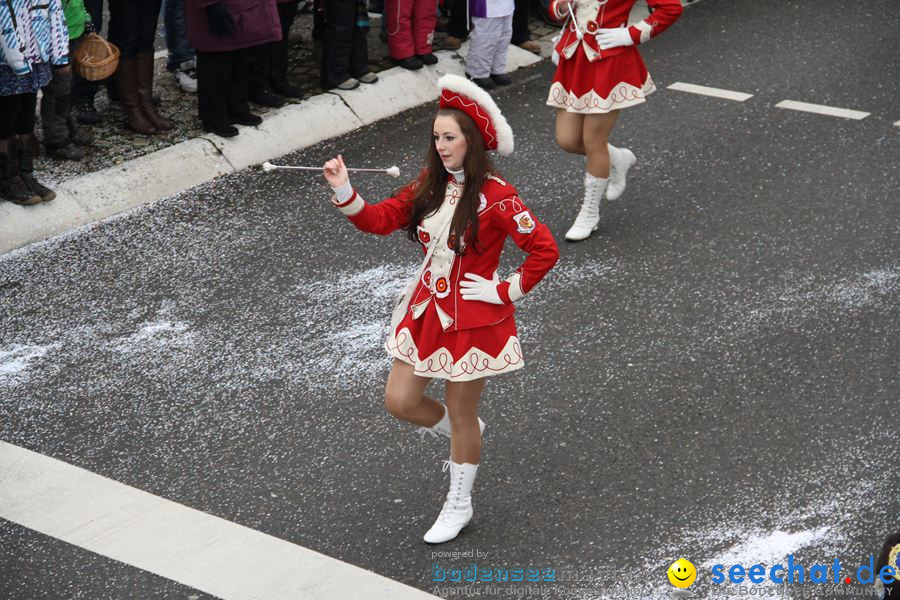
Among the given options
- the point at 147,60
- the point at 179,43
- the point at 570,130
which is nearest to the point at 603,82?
the point at 570,130

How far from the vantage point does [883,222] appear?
745cm

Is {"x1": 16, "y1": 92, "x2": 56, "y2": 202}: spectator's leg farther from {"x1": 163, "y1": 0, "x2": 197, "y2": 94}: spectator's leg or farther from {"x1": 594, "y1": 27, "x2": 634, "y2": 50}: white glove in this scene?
{"x1": 594, "y1": 27, "x2": 634, "y2": 50}: white glove

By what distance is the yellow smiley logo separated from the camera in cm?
478

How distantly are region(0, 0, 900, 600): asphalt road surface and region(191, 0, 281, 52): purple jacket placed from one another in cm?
86

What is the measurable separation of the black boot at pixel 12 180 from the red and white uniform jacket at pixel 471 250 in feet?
11.7

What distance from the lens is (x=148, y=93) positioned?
866 cm

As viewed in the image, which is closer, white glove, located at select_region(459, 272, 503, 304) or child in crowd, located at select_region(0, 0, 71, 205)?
white glove, located at select_region(459, 272, 503, 304)

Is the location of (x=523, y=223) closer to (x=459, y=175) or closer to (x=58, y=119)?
(x=459, y=175)

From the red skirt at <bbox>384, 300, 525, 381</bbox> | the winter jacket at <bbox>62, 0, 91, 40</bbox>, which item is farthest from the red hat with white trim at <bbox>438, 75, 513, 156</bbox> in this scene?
the winter jacket at <bbox>62, 0, 91, 40</bbox>

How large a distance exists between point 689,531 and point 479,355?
1146mm

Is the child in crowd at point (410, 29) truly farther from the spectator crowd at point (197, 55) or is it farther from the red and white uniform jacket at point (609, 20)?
the red and white uniform jacket at point (609, 20)

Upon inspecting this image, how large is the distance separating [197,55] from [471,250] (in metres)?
4.28

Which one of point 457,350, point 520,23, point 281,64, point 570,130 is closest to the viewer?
point 457,350

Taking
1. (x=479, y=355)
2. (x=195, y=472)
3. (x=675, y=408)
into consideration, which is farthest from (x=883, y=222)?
(x=195, y=472)
